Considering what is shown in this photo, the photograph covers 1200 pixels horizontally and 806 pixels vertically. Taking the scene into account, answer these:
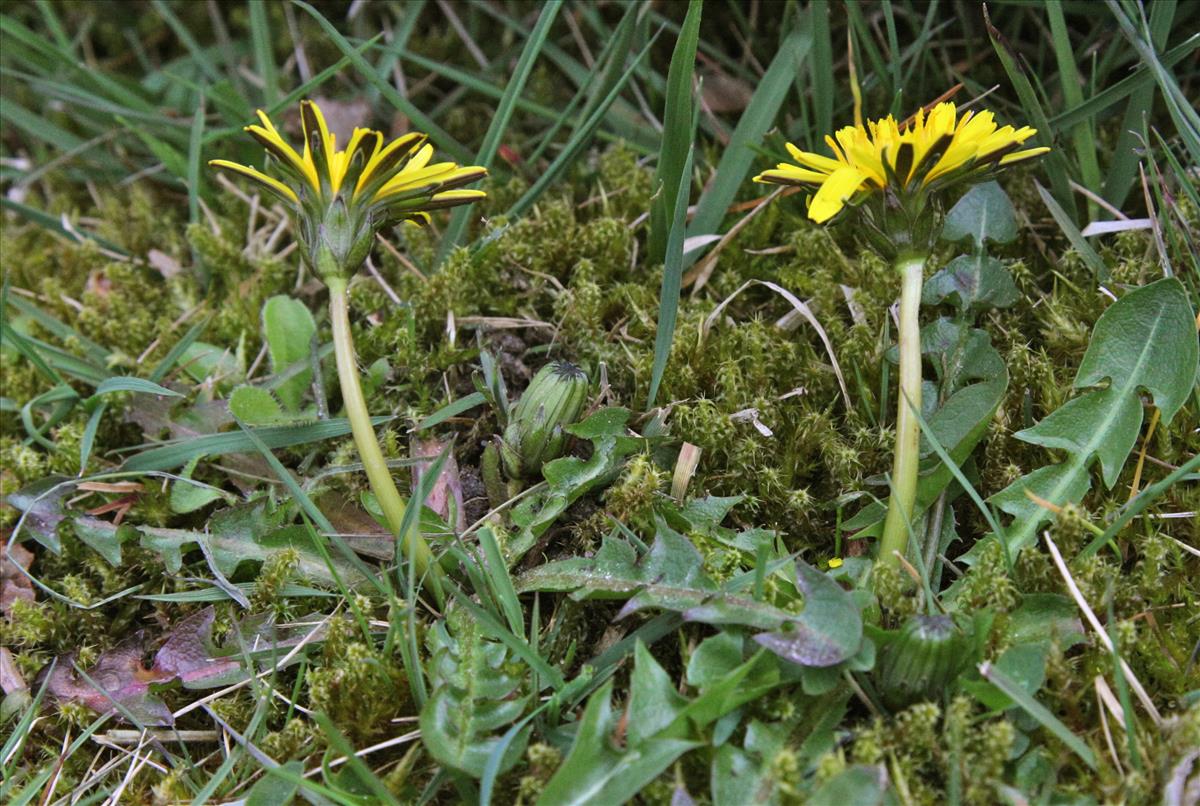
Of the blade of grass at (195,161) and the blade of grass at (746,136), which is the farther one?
the blade of grass at (195,161)

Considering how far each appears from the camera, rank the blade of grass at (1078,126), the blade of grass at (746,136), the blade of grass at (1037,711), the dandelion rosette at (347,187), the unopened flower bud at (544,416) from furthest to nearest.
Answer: the blade of grass at (746,136), the blade of grass at (1078,126), the unopened flower bud at (544,416), the dandelion rosette at (347,187), the blade of grass at (1037,711)

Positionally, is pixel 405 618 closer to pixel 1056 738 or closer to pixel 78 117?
pixel 1056 738

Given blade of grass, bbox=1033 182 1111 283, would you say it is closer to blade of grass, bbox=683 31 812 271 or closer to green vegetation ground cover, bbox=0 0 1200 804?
green vegetation ground cover, bbox=0 0 1200 804

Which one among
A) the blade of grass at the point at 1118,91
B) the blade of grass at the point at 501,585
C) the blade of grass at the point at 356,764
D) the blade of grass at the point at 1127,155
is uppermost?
the blade of grass at the point at 1118,91

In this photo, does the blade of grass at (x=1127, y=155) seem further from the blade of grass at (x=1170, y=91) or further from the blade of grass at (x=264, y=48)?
the blade of grass at (x=264, y=48)

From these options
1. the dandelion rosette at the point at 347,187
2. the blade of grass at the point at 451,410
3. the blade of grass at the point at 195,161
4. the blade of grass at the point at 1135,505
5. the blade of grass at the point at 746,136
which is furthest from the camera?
the blade of grass at the point at 195,161

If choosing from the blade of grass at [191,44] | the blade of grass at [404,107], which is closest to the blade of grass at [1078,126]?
the blade of grass at [404,107]

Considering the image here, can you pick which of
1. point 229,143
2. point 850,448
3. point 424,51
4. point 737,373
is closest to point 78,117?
point 229,143

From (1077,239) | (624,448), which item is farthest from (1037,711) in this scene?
(1077,239)
